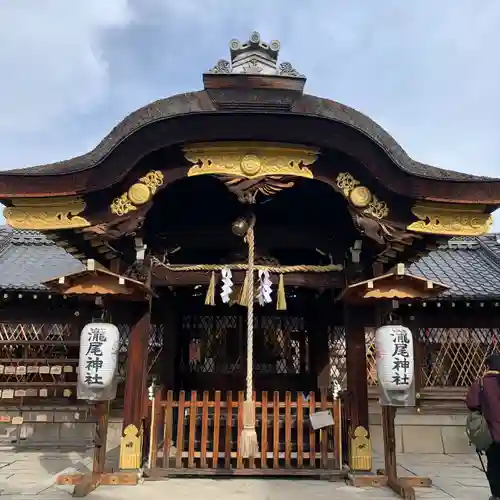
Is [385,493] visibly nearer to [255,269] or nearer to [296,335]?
[255,269]

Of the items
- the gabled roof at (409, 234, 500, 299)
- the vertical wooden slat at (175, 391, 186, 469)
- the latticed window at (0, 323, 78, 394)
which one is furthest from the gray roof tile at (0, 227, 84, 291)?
the gabled roof at (409, 234, 500, 299)

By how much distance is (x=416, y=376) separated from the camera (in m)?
9.66

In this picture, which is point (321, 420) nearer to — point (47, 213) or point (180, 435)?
point (180, 435)

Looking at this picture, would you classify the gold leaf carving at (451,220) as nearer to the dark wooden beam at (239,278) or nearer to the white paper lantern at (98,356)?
the dark wooden beam at (239,278)

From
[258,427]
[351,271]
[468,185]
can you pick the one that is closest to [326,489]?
[258,427]

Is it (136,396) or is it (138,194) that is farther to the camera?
(136,396)

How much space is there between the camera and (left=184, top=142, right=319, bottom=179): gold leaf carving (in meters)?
5.24

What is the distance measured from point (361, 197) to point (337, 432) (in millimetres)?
2751

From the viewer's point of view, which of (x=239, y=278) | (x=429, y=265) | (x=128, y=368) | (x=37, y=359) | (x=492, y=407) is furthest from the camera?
(x=429, y=265)

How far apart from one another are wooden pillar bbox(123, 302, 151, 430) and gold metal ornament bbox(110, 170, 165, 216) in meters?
1.23

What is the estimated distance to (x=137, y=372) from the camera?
571 centimetres

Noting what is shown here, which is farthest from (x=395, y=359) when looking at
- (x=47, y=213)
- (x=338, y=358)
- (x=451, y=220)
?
(x=338, y=358)

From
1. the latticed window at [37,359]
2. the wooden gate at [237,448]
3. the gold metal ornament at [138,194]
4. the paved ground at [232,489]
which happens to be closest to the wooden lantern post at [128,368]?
the paved ground at [232,489]

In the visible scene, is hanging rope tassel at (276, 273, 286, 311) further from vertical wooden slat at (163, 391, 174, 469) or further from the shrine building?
vertical wooden slat at (163, 391, 174, 469)
